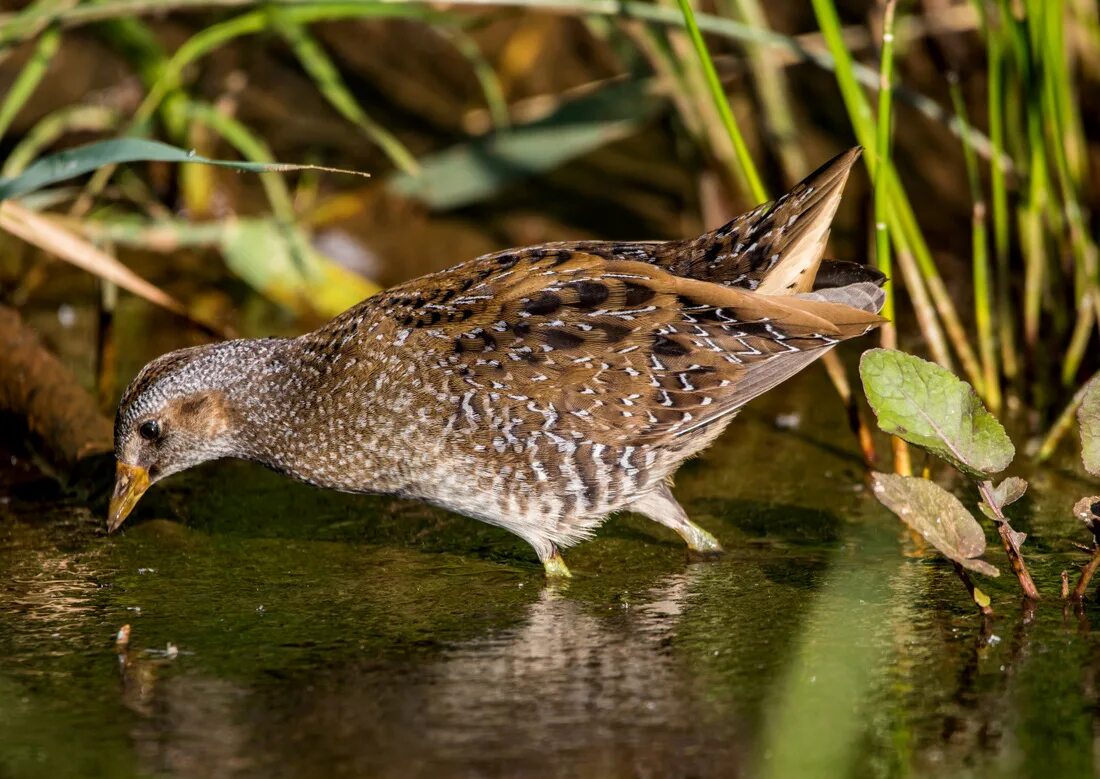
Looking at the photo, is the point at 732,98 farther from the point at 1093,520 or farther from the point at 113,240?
the point at 1093,520

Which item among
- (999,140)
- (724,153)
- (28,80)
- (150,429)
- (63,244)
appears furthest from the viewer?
(724,153)

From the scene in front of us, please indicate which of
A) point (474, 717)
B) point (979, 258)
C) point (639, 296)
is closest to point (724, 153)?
point (979, 258)

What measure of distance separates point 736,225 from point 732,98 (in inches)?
134

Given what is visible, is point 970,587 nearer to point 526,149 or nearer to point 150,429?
point 150,429

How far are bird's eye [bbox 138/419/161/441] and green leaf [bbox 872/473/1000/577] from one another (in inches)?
85.1

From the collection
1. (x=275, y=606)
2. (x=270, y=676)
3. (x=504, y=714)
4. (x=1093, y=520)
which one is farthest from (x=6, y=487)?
(x=1093, y=520)

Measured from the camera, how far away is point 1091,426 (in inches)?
146

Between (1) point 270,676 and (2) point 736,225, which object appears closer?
(1) point 270,676

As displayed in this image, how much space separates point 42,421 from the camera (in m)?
5.11

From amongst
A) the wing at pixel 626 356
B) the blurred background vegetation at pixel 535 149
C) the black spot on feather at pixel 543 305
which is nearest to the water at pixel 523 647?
the wing at pixel 626 356

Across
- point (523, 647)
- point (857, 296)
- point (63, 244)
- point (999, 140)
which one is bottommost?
point (523, 647)

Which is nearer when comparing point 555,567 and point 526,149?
point 555,567

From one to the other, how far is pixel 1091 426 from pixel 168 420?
2.59 m

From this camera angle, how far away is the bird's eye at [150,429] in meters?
4.49
